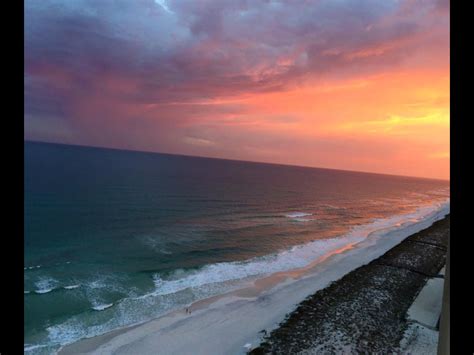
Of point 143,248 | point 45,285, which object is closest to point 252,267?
point 143,248

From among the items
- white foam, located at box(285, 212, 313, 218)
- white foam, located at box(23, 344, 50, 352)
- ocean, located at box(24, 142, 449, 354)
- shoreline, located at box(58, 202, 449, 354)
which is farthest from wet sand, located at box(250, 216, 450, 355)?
white foam, located at box(285, 212, 313, 218)

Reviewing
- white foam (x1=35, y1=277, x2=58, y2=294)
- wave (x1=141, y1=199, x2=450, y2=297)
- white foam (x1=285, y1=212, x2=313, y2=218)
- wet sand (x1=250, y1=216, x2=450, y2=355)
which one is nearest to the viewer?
wet sand (x1=250, y1=216, x2=450, y2=355)

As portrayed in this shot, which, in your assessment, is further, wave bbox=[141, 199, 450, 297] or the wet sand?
wave bbox=[141, 199, 450, 297]

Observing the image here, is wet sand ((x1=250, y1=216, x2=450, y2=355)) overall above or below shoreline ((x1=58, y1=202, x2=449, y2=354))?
above

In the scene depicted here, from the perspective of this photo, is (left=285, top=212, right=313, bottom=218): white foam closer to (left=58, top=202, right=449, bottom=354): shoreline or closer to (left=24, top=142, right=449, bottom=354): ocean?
(left=24, top=142, right=449, bottom=354): ocean

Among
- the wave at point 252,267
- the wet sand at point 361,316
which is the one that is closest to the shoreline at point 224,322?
the wet sand at point 361,316

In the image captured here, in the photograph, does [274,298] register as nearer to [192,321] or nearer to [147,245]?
[192,321]

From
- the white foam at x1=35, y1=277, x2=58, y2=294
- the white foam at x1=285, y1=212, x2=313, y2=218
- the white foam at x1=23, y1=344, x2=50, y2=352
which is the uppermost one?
the white foam at x1=285, y1=212, x2=313, y2=218

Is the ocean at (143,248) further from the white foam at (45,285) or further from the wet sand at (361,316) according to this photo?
the wet sand at (361,316)
